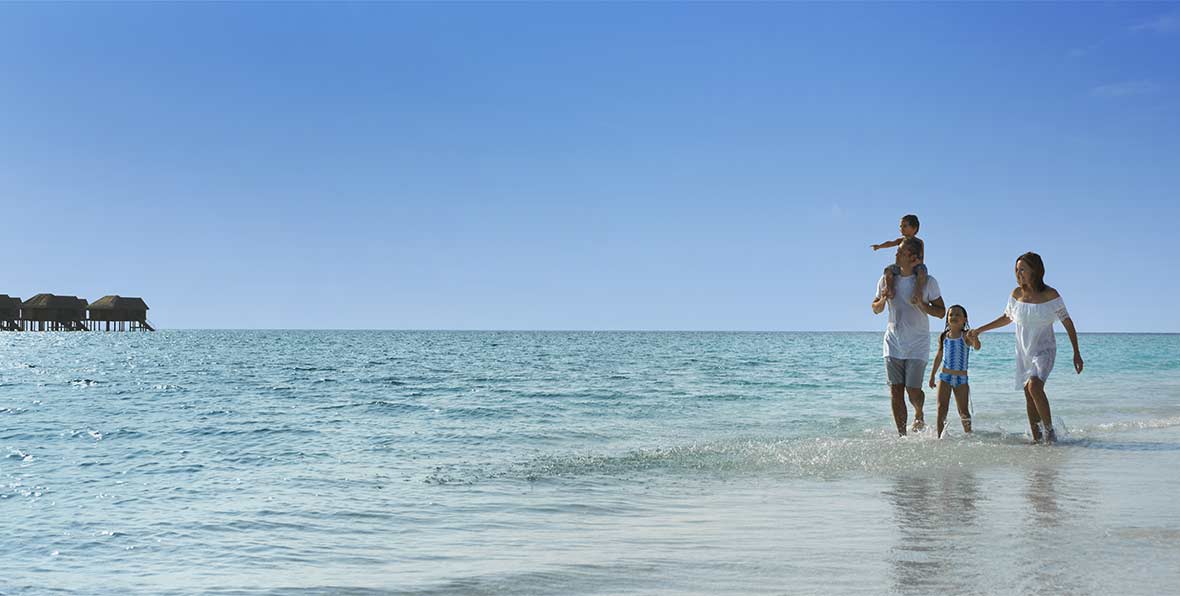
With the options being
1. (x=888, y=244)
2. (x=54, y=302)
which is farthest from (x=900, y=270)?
(x=54, y=302)

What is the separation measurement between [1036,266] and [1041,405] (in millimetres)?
1544

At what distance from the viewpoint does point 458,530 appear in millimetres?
5891

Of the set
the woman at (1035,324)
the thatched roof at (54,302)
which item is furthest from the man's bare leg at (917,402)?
Result: the thatched roof at (54,302)

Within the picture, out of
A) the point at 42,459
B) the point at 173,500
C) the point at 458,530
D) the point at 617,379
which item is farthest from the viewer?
the point at 617,379

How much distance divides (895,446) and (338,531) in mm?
6042

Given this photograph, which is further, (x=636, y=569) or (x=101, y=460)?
(x=101, y=460)

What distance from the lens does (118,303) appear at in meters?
138

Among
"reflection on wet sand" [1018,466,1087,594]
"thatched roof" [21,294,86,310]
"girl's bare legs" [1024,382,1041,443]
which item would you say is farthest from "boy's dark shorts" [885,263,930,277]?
"thatched roof" [21,294,86,310]

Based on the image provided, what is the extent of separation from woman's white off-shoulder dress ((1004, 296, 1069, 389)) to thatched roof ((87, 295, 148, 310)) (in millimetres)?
148611

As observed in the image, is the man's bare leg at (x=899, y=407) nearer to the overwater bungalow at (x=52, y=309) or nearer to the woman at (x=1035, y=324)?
the woman at (x=1035, y=324)

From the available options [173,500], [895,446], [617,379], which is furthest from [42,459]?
[617,379]

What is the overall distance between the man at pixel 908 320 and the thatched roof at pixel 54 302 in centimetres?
14436

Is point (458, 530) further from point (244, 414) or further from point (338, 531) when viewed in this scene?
point (244, 414)

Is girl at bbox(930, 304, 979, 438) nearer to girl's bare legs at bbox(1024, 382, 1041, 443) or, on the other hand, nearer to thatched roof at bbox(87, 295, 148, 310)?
girl's bare legs at bbox(1024, 382, 1041, 443)
